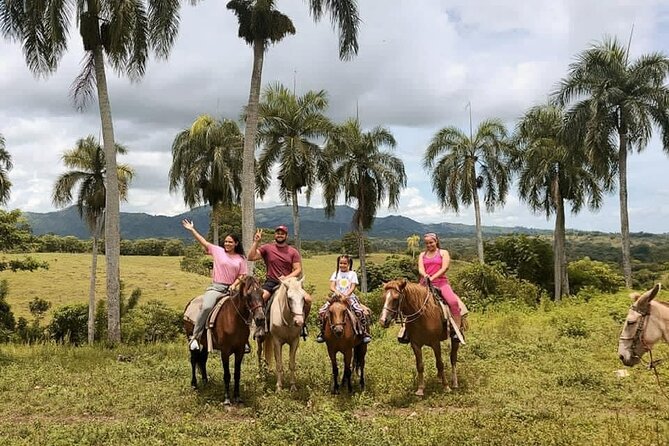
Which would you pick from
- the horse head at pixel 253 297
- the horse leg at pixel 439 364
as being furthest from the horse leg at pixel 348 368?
the horse head at pixel 253 297

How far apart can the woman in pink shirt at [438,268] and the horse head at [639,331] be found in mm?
3726

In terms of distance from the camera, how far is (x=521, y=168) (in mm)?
32188

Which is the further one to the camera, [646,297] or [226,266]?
[226,266]

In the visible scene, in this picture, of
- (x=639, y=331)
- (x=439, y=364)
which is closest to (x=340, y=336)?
(x=439, y=364)

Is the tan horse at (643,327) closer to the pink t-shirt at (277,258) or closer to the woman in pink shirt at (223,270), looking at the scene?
the pink t-shirt at (277,258)

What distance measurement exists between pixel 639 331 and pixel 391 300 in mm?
3606

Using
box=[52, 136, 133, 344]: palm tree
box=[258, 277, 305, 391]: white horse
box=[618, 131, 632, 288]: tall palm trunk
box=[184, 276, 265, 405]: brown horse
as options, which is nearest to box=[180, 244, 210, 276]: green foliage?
box=[52, 136, 133, 344]: palm tree

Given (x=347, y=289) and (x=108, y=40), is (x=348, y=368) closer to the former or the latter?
(x=347, y=289)

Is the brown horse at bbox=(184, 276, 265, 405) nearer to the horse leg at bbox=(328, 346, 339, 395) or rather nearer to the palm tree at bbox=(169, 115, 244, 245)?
the horse leg at bbox=(328, 346, 339, 395)

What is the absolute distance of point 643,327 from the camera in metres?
5.54

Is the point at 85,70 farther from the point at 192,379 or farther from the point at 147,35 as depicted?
the point at 192,379

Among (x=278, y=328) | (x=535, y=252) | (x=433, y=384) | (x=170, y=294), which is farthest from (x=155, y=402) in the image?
(x=170, y=294)

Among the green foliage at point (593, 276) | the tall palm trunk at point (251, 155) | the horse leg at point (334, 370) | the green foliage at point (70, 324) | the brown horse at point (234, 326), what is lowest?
the green foliage at point (70, 324)

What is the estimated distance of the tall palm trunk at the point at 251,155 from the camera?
606 inches
